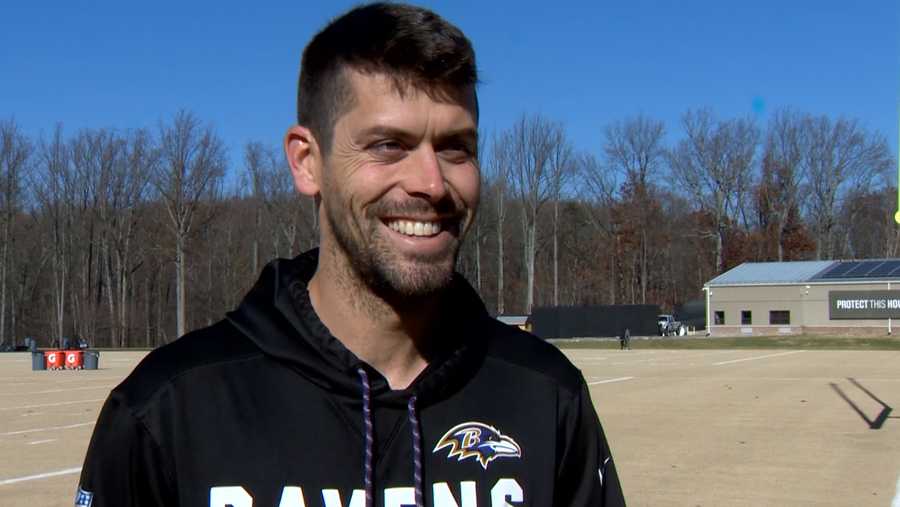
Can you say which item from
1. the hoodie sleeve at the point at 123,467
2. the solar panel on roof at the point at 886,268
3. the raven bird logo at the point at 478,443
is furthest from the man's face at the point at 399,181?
the solar panel on roof at the point at 886,268

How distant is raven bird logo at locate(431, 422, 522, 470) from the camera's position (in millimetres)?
2254

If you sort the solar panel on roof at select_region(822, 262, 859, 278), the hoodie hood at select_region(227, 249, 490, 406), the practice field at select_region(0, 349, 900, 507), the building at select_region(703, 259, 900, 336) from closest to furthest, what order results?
the hoodie hood at select_region(227, 249, 490, 406), the practice field at select_region(0, 349, 900, 507), the building at select_region(703, 259, 900, 336), the solar panel on roof at select_region(822, 262, 859, 278)

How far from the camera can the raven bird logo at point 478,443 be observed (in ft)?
7.39

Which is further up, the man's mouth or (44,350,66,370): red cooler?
the man's mouth

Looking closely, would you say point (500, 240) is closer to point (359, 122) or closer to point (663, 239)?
point (663, 239)

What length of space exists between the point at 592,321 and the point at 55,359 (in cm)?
4037

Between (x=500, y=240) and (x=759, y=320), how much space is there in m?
21.2

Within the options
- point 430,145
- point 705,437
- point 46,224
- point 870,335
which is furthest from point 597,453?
point 46,224

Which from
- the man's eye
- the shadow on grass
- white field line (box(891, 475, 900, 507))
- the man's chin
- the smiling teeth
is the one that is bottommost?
the shadow on grass

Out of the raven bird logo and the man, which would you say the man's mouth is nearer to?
the man

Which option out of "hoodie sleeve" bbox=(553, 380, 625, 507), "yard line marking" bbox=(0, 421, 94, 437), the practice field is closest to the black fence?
the practice field

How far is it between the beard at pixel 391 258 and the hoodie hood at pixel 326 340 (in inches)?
5.9

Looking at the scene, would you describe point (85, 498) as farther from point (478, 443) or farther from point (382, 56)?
point (382, 56)

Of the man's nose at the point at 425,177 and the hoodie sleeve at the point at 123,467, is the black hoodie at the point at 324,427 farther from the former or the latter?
the man's nose at the point at 425,177
